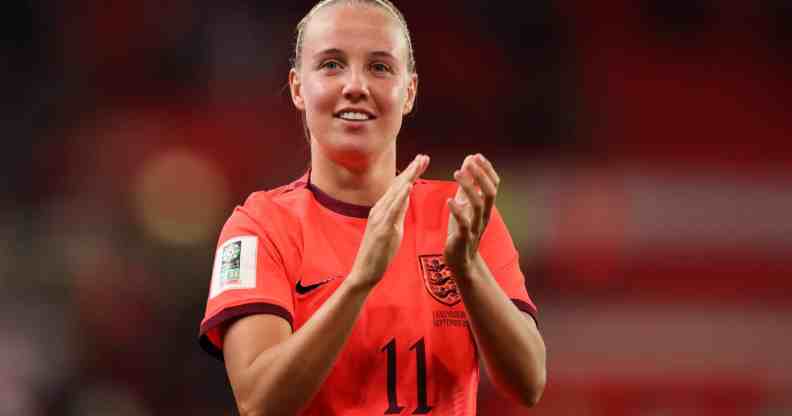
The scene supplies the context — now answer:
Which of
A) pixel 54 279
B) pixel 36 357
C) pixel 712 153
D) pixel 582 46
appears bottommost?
pixel 36 357

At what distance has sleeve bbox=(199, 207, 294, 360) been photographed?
1.33 m

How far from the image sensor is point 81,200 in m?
3.72

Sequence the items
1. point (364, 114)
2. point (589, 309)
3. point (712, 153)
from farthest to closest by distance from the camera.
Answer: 1. point (712, 153)
2. point (589, 309)
3. point (364, 114)

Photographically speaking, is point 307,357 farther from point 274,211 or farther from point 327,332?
point 274,211

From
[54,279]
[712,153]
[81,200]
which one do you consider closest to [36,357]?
[54,279]

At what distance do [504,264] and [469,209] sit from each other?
0.28 meters

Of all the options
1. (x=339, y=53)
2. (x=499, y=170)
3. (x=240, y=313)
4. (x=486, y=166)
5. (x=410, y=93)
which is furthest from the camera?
(x=499, y=170)

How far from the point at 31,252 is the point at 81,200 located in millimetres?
288

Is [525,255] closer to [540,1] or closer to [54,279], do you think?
[540,1]

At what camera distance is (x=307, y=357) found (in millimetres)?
1217

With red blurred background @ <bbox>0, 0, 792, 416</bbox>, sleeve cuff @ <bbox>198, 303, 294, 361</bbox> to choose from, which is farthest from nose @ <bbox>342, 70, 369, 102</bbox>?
red blurred background @ <bbox>0, 0, 792, 416</bbox>

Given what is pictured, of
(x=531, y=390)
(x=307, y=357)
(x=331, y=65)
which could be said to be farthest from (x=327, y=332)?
(x=331, y=65)

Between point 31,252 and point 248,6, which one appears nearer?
point 31,252

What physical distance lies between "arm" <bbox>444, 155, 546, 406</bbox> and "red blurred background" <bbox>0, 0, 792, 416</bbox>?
7.26 ft
